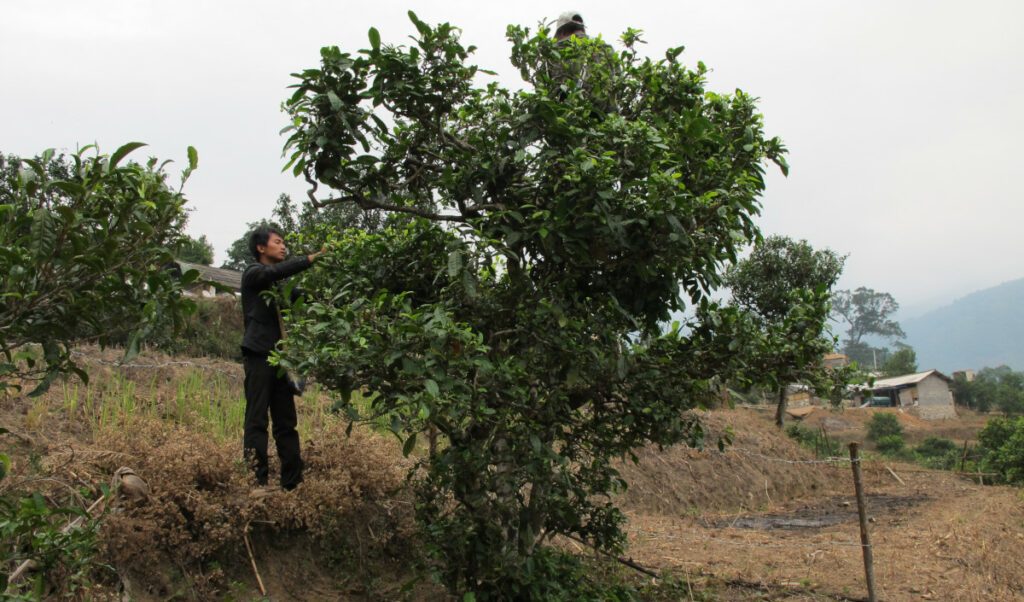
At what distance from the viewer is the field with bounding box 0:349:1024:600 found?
4.54 m

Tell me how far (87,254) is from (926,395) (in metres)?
47.5

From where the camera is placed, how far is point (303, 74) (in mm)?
3865

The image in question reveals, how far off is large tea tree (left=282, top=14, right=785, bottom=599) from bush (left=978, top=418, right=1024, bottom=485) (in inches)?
525

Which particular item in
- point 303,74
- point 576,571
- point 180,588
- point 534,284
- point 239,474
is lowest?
point 576,571

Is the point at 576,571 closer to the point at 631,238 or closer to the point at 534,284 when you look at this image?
the point at 534,284

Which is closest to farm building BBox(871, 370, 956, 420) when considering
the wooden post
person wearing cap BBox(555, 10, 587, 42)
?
the wooden post

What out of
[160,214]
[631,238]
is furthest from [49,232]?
[631,238]

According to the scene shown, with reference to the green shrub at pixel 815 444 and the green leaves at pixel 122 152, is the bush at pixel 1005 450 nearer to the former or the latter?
the green shrub at pixel 815 444

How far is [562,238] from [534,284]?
2.18 feet

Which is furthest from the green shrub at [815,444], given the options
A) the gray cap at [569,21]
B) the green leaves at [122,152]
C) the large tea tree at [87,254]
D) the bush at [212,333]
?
the green leaves at [122,152]

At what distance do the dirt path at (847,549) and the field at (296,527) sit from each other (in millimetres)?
29

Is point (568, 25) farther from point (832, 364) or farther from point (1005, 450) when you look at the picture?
point (1005, 450)

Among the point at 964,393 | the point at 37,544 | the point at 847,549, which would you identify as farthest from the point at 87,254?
the point at 964,393

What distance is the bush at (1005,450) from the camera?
15820 millimetres
